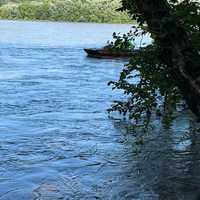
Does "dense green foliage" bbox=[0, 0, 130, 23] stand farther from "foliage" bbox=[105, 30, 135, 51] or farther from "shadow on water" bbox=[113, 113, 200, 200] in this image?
"foliage" bbox=[105, 30, 135, 51]

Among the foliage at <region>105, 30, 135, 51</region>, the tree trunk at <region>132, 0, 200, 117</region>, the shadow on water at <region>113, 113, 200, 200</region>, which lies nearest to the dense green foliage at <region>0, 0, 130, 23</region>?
the shadow on water at <region>113, 113, 200, 200</region>

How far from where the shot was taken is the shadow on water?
37.3 feet

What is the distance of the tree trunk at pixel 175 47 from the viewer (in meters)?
7.04

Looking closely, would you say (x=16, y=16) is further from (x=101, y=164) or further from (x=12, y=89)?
(x=101, y=164)

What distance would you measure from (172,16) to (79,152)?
8.38 meters

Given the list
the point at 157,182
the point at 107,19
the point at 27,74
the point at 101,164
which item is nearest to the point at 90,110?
the point at 101,164

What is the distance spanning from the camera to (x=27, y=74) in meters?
36.9

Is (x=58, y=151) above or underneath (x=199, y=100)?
underneath

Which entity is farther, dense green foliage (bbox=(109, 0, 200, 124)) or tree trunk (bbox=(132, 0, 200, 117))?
dense green foliage (bbox=(109, 0, 200, 124))

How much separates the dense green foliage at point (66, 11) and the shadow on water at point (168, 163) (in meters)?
Answer: 131

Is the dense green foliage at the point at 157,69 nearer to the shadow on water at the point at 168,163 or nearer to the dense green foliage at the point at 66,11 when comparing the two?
the shadow on water at the point at 168,163

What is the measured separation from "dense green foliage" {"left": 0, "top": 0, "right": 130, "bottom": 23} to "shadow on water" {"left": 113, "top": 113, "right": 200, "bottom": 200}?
429ft

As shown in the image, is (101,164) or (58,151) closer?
(101,164)

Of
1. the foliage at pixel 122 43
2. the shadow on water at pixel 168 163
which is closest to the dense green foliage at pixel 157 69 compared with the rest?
the foliage at pixel 122 43
